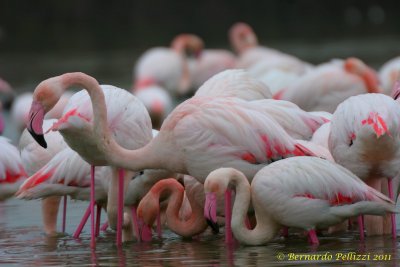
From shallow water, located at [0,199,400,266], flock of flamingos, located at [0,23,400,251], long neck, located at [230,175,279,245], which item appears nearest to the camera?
shallow water, located at [0,199,400,266]

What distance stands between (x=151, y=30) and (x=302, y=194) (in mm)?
27378

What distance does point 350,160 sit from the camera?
26.8ft

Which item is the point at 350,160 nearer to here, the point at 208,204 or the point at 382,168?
the point at 382,168

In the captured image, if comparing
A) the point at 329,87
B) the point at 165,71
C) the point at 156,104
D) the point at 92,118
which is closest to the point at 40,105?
the point at 92,118

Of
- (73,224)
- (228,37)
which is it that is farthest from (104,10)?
(73,224)

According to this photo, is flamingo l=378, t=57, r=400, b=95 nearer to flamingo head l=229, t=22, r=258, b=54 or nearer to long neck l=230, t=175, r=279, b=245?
flamingo head l=229, t=22, r=258, b=54

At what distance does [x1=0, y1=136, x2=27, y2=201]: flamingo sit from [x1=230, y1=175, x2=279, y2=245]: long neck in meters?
2.69

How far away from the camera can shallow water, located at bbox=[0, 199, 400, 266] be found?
292 inches

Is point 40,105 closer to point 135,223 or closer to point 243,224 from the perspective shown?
point 135,223

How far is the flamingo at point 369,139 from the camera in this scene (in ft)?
25.8

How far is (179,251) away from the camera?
8078 mm

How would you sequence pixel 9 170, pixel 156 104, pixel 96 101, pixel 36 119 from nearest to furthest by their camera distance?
pixel 36 119 → pixel 96 101 → pixel 9 170 → pixel 156 104

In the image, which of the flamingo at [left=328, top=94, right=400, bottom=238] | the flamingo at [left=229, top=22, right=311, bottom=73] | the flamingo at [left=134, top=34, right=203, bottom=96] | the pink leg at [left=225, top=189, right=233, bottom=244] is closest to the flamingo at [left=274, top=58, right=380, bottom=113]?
the flamingo at [left=229, top=22, right=311, bottom=73]

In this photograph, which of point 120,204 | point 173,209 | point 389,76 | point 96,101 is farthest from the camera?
point 389,76
